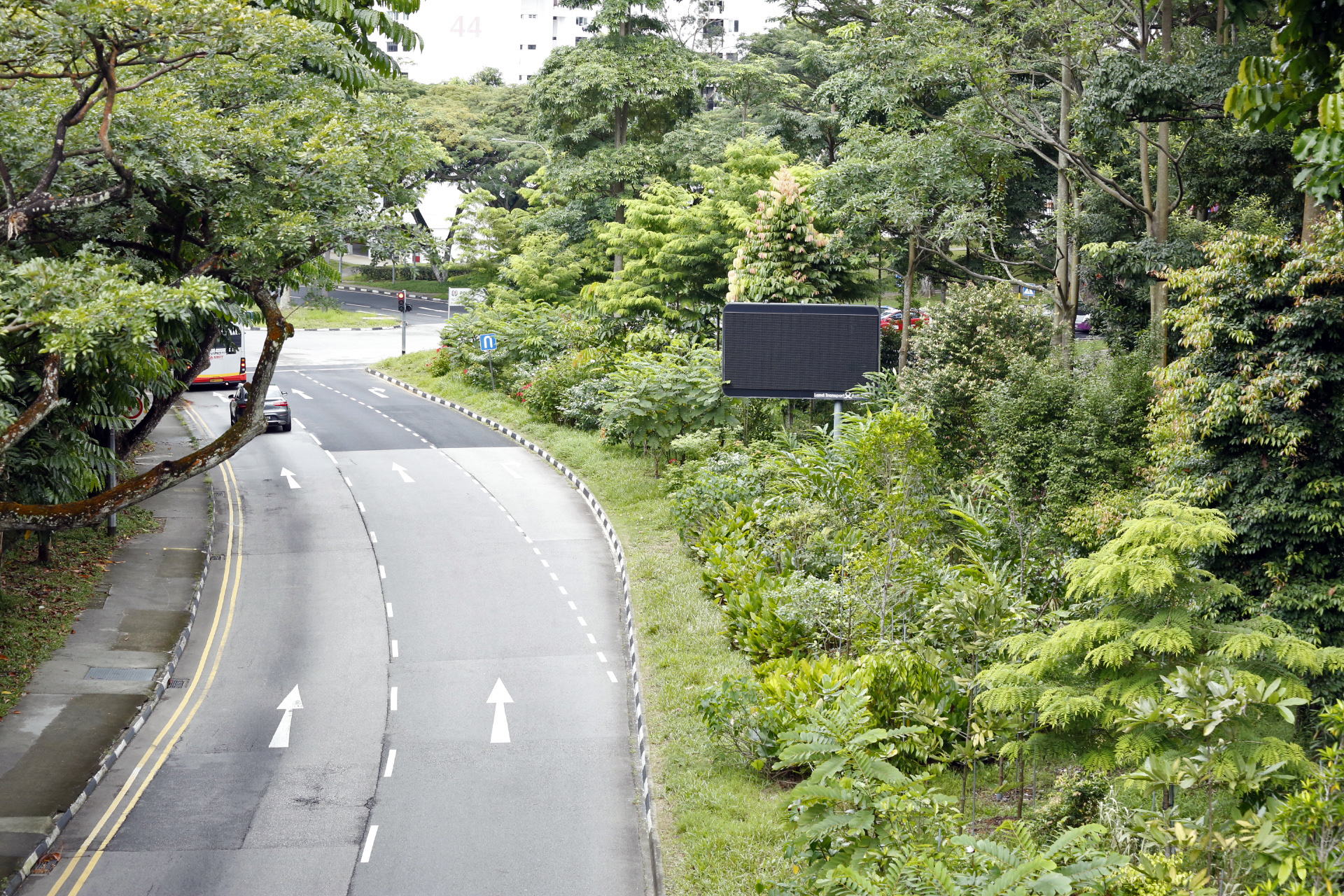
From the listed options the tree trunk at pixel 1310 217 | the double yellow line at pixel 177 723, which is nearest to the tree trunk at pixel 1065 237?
the tree trunk at pixel 1310 217

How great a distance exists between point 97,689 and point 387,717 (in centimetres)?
511

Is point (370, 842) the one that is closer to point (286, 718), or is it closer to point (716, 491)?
point (286, 718)

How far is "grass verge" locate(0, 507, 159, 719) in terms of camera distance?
64.6 feet

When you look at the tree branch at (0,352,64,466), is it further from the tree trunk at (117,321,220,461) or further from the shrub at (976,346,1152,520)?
the shrub at (976,346,1152,520)

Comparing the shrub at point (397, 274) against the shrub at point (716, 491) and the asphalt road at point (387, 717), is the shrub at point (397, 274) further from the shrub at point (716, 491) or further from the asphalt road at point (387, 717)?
the shrub at point (716, 491)

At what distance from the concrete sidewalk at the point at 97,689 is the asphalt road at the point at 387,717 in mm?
387

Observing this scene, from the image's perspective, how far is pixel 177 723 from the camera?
1847 cm

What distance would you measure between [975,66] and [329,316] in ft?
166

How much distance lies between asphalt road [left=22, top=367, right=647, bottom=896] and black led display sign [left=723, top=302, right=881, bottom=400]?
5.52 meters

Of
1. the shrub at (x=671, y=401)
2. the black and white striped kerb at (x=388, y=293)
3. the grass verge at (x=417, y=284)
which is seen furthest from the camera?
the grass verge at (x=417, y=284)

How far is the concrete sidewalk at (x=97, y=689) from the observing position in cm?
1531

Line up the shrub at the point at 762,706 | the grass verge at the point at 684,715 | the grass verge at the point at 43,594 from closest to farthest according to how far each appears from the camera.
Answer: the grass verge at the point at 684,715
the shrub at the point at 762,706
the grass verge at the point at 43,594

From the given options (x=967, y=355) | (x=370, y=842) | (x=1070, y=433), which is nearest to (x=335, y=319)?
(x=967, y=355)

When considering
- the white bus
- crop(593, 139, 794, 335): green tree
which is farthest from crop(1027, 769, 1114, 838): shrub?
the white bus
